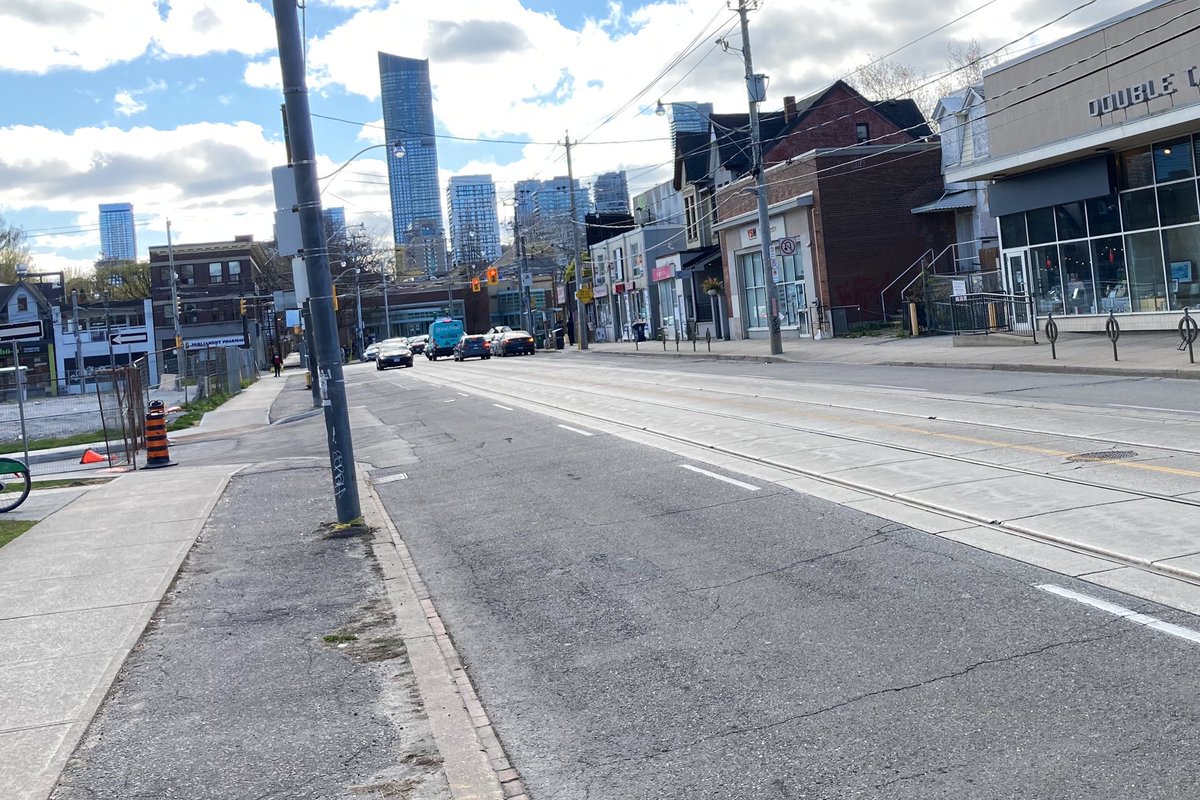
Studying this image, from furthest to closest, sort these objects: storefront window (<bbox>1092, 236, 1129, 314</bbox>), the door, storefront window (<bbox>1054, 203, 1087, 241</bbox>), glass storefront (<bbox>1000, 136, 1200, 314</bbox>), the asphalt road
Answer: the door → storefront window (<bbox>1054, 203, 1087, 241</bbox>) → storefront window (<bbox>1092, 236, 1129, 314</bbox>) → glass storefront (<bbox>1000, 136, 1200, 314</bbox>) → the asphalt road

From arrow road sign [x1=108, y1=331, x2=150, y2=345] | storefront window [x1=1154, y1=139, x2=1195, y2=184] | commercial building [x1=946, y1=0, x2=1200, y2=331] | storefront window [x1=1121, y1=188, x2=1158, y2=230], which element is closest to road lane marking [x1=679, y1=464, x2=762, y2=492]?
commercial building [x1=946, y1=0, x2=1200, y2=331]

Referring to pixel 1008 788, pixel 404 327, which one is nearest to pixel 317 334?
pixel 1008 788

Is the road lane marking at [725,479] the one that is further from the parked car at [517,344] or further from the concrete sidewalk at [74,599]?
the parked car at [517,344]

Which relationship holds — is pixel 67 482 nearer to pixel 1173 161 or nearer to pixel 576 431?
pixel 576 431

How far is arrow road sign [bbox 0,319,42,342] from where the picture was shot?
21297 millimetres

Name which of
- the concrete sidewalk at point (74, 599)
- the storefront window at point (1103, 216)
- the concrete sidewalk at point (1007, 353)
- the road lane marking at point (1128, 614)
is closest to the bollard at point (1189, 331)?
the concrete sidewalk at point (1007, 353)

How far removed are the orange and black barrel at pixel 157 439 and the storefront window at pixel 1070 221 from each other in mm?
25040

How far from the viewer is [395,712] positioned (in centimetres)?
614

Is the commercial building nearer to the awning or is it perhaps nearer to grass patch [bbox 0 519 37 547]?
the awning

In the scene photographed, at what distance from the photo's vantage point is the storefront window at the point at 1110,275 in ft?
103

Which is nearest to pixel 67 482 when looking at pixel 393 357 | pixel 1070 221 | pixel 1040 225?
pixel 1070 221

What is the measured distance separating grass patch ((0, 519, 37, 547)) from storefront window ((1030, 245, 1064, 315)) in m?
29.0

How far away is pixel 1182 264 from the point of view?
29281 mm

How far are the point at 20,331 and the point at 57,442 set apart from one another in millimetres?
8193
